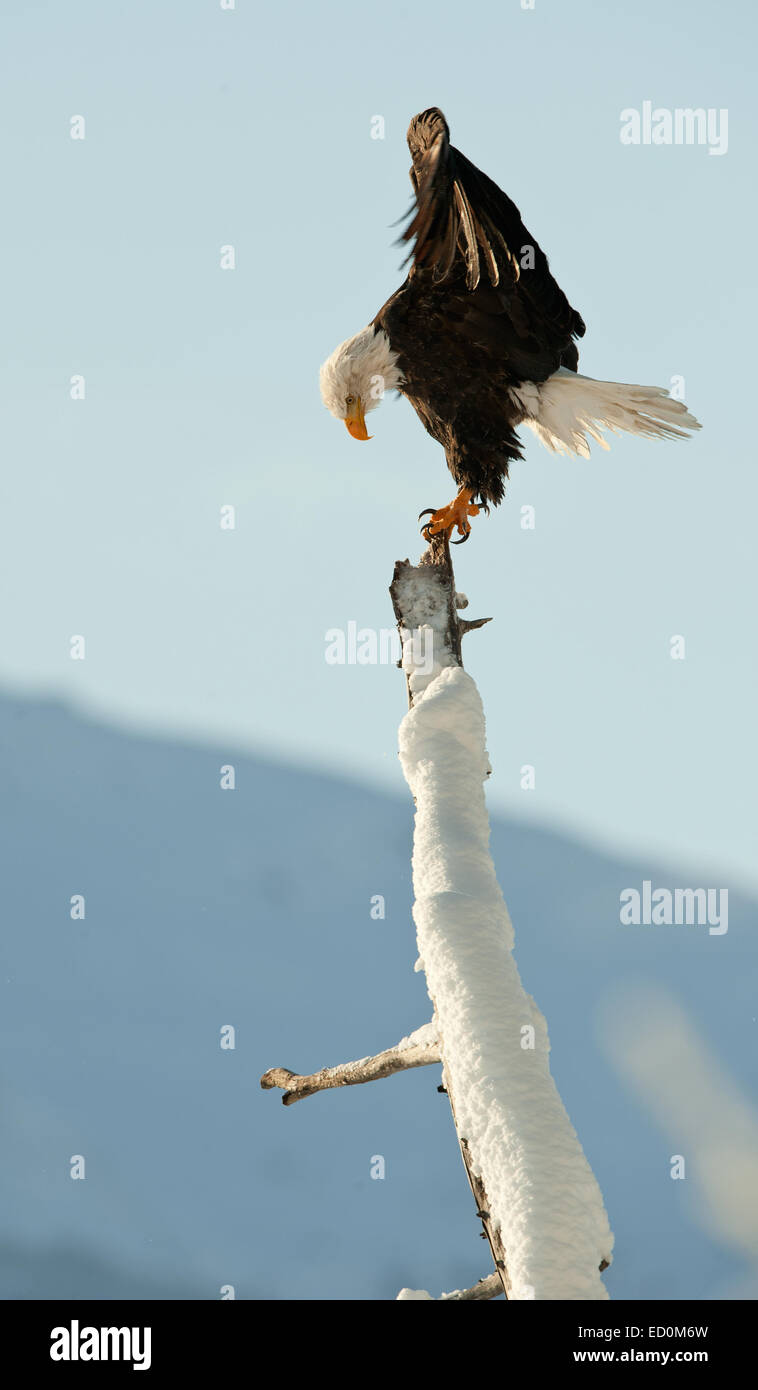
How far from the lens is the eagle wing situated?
181 inches

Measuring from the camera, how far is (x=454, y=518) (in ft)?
18.0

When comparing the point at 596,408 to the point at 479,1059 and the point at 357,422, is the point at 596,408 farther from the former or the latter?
the point at 479,1059

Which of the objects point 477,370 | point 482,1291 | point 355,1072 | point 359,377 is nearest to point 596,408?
point 477,370

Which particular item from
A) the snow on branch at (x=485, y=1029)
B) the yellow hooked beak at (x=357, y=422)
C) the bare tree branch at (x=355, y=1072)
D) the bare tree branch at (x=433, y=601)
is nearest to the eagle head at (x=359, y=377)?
the yellow hooked beak at (x=357, y=422)

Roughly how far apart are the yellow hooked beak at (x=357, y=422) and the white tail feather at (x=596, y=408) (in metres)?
0.71

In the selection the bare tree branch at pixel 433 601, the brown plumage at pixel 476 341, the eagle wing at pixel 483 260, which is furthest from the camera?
the brown plumage at pixel 476 341

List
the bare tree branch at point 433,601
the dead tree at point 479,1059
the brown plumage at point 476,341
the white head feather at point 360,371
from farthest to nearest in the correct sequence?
the white head feather at point 360,371 < the brown plumage at point 476,341 < the bare tree branch at point 433,601 < the dead tree at point 479,1059

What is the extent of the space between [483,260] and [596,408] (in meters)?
0.88

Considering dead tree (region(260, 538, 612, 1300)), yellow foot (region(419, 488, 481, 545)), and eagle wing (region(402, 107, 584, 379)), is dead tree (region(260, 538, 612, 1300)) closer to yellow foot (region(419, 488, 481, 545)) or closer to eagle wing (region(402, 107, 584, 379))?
yellow foot (region(419, 488, 481, 545))

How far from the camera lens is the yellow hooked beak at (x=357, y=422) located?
18.5 ft

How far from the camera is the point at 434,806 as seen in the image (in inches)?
148

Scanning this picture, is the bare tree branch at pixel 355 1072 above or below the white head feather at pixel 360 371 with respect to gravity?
below

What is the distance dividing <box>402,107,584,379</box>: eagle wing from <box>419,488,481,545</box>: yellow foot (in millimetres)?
649

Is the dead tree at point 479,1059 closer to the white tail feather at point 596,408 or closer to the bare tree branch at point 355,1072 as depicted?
the bare tree branch at point 355,1072
